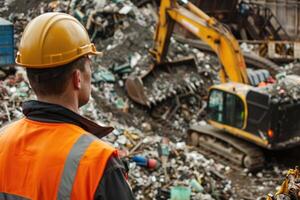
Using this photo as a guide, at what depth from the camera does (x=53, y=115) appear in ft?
7.06

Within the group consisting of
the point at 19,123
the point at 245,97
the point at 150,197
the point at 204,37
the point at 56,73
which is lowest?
the point at 150,197

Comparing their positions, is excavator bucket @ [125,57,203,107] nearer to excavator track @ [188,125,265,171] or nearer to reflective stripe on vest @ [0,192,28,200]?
excavator track @ [188,125,265,171]

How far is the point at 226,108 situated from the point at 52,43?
970cm

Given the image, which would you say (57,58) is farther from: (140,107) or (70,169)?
(140,107)

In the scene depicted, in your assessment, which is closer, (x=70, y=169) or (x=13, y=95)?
(x=70, y=169)

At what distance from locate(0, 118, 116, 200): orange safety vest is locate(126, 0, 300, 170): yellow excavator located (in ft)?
28.6

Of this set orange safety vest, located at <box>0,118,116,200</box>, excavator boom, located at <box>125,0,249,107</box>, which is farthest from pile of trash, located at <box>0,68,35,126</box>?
orange safety vest, located at <box>0,118,116,200</box>

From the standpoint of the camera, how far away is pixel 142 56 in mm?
15281

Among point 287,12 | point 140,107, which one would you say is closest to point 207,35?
point 140,107

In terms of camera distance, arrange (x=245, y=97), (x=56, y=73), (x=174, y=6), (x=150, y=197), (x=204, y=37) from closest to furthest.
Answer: (x=56, y=73), (x=150, y=197), (x=245, y=97), (x=204, y=37), (x=174, y=6)

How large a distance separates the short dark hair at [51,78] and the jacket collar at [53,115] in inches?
2.1

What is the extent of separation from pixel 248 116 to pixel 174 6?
3.77m

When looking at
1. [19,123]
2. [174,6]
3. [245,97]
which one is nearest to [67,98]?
[19,123]

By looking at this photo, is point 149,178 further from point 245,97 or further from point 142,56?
point 142,56
